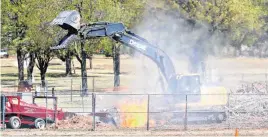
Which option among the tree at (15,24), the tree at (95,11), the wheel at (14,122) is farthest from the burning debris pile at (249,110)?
the tree at (15,24)

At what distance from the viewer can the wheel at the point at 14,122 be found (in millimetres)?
24484

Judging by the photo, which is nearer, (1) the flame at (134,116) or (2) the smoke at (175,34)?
(1) the flame at (134,116)

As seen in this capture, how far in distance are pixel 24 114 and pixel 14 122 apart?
55 cm

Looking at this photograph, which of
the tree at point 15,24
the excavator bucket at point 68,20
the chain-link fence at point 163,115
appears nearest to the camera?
the excavator bucket at point 68,20

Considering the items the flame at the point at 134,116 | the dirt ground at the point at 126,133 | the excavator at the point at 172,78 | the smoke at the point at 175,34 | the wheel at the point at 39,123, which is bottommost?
the dirt ground at the point at 126,133

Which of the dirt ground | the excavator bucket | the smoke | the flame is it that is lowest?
the dirt ground

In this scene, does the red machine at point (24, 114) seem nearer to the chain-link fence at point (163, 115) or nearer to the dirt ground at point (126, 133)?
the chain-link fence at point (163, 115)

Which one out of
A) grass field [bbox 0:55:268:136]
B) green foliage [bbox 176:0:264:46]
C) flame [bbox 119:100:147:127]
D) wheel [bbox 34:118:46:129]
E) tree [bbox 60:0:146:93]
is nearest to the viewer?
grass field [bbox 0:55:268:136]

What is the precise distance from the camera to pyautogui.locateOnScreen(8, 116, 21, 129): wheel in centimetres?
2448

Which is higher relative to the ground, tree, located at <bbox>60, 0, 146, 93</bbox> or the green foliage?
the green foliage

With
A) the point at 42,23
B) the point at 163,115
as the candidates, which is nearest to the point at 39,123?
the point at 163,115

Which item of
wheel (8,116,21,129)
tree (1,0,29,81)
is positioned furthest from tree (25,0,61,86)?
wheel (8,116,21,129)

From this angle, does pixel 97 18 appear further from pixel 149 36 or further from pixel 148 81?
pixel 149 36

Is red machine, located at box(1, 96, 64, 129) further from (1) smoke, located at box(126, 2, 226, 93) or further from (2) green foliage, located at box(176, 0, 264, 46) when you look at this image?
(2) green foliage, located at box(176, 0, 264, 46)
